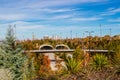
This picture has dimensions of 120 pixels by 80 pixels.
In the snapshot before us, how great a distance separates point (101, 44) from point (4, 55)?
52.8 ft

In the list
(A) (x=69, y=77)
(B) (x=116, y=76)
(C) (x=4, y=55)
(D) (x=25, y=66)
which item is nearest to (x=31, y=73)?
(D) (x=25, y=66)

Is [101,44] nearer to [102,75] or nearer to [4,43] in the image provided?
[4,43]

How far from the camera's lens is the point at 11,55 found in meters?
17.3

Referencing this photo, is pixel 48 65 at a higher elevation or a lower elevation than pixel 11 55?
lower

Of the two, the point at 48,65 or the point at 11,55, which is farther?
the point at 48,65

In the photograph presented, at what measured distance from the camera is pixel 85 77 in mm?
11336

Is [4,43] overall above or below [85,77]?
above

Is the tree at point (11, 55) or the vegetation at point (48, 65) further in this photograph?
the tree at point (11, 55)

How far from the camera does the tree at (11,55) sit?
17047 mm

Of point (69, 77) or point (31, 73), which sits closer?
point (69, 77)

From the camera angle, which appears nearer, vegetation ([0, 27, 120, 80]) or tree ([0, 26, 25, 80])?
vegetation ([0, 27, 120, 80])

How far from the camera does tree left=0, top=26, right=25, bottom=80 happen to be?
1705 cm

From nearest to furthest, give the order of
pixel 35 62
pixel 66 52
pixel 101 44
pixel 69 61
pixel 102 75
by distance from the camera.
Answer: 1. pixel 102 75
2. pixel 69 61
3. pixel 35 62
4. pixel 66 52
5. pixel 101 44

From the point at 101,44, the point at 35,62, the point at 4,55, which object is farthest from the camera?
the point at 101,44
